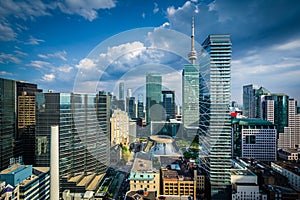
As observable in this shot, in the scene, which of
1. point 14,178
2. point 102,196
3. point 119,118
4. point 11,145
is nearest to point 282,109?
Result: point 119,118

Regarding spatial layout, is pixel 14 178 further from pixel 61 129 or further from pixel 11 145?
pixel 11 145

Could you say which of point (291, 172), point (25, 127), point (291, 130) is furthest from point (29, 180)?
point (291, 130)

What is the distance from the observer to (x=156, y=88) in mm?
9812

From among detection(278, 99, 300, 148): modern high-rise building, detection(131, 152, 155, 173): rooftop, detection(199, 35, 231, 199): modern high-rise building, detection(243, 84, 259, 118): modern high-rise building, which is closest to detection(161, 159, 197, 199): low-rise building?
detection(131, 152, 155, 173): rooftop

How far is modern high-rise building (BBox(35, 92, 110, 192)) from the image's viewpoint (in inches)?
201

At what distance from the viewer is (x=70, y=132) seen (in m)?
5.21

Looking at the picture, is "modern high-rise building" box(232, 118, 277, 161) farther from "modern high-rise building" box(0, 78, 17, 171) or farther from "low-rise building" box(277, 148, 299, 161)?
"modern high-rise building" box(0, 78, 17, 171)

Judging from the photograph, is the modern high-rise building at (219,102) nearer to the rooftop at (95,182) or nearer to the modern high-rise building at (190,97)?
the modern high-rise building at (190,97)

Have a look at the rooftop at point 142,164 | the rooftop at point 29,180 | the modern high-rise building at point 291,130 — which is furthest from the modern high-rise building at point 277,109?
the rooftop at point 29,180

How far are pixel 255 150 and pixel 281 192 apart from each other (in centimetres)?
437

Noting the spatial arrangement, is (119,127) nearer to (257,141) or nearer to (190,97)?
(190,97)

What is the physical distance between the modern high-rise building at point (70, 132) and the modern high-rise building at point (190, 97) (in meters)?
4.11

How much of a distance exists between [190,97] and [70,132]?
5.36m

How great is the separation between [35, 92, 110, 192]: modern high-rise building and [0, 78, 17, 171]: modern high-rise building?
5.56 ft
